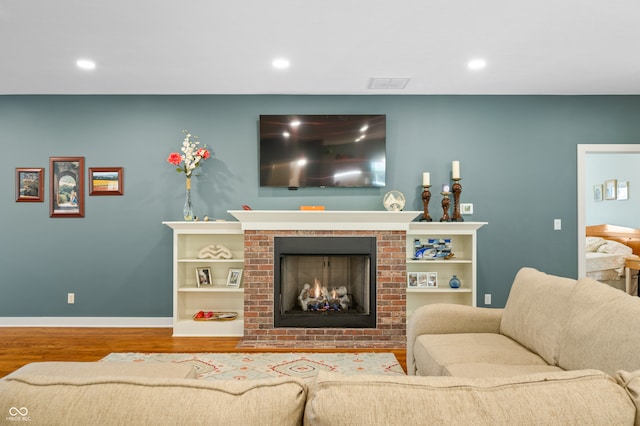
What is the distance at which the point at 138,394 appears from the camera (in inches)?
31.0

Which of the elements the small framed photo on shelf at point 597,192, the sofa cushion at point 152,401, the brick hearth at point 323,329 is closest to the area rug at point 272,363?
the brick hearth at point 323,329

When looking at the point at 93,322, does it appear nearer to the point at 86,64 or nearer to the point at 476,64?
the point at 86,64

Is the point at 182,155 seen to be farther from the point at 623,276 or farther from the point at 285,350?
the point at 623,276

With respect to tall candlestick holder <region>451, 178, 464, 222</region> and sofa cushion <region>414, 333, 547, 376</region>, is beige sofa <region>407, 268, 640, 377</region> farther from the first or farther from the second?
tall candlestick holder <region>451, 178, 464, 222</region>

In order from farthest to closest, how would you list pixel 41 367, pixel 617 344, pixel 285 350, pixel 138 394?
pixel 285 350 → pixel 41 367 → pixel 617 344 → pixel 138 394

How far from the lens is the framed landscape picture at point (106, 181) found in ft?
15.1

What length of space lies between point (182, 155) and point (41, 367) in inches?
119

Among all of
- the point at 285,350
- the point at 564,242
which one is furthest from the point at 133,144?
the point at 564,242

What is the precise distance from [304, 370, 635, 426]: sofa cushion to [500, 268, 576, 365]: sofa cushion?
4.60 ft

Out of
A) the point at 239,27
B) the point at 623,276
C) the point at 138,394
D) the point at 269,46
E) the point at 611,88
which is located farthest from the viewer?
the point at 623,276

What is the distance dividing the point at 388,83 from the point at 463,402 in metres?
3.81

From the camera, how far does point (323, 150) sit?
451 centimetres

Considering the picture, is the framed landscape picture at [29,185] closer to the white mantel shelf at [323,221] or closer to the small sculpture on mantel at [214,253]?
the small sculpture on mantel at [214,253]

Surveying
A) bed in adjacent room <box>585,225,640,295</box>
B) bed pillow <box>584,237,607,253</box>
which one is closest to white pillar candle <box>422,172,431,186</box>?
bed in adjacent room <box>585,225,640,295</box>
